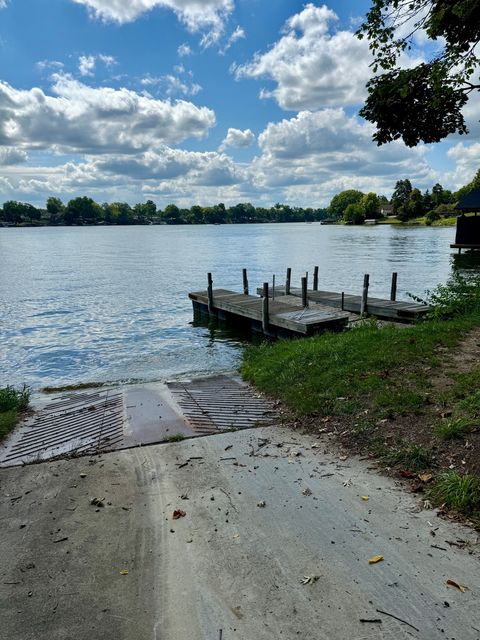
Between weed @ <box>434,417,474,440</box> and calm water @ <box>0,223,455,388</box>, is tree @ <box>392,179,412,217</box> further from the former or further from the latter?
weed @ <box>434,417,474,440</box>

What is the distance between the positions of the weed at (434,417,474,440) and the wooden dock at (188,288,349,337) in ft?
30.3

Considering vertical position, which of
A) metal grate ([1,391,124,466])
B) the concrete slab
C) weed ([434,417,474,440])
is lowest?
metal grate ([1,391,124,466])

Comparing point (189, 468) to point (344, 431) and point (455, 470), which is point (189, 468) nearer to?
point (344, 431)

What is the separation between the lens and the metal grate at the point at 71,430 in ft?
22.0

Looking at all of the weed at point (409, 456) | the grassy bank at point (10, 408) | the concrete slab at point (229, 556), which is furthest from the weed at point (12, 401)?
the weed at point (409, 456)

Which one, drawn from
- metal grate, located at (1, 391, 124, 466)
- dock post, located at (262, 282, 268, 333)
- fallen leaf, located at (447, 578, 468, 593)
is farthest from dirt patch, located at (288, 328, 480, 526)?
dock post, located at (262, 282, 268, 333)

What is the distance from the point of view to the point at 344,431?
649 cm

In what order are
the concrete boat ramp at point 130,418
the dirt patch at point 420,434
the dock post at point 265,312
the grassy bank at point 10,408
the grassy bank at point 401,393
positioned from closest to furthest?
the dirt patch at point 420,434, the grassy bank at point 401,393, the concrete boat ramp at point 130,418, the grassy bank at point 10,408, the dock post at point 265,312

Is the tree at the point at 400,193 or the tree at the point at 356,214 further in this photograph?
the tree at the point at 356,214

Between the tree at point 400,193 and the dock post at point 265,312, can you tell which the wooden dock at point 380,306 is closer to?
the dock post at point 265,312

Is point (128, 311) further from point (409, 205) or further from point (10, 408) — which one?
point (409, 205)

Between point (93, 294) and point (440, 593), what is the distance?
30.9 metres

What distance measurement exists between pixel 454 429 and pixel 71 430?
18.9 feet

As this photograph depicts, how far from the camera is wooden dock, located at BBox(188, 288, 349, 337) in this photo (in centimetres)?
1542
